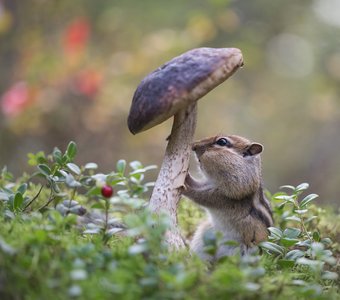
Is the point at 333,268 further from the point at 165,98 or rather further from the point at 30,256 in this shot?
the point at 30,256

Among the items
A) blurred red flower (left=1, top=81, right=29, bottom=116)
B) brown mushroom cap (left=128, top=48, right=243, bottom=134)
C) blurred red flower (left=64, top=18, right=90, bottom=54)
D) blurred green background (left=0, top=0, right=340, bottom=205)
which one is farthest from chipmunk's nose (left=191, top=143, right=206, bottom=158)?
blurred red flower (left=64, top=18, right=90, bottom=54)

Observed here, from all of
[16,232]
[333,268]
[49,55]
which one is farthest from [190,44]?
[16,232]

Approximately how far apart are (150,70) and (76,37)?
1126 millimetres

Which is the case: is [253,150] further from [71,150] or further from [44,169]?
[44,169]

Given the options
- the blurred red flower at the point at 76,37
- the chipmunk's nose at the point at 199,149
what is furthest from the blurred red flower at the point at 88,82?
the chipmunk's nose at the point at 199,149

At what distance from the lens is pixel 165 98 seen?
2.50 meters

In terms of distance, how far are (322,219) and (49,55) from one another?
18.1 ft

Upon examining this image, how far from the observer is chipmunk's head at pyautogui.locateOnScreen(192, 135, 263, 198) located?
3291 millimetres

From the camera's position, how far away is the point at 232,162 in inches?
130

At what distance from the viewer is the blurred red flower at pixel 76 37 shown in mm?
7621

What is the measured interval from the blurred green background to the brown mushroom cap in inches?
177

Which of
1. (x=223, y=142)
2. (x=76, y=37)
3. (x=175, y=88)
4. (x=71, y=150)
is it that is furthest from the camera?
(x=76, y=37)

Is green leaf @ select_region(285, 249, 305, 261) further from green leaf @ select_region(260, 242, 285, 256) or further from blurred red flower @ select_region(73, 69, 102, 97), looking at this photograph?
blurred red flower @ select_region(73, 69, 102, 97)

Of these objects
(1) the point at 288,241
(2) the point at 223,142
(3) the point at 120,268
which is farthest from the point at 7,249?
(2) the point at 223,142
